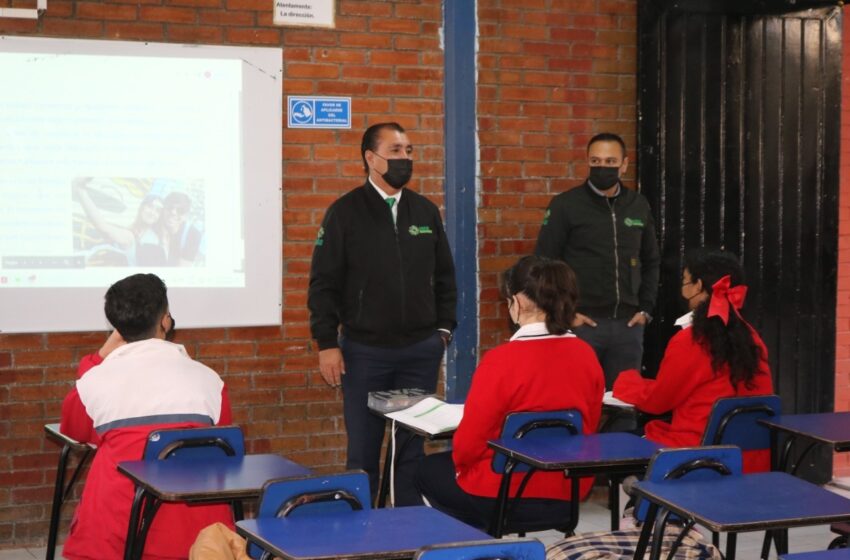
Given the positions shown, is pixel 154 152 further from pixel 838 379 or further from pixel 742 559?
pixel 838 379

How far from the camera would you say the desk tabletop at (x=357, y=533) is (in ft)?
7.54

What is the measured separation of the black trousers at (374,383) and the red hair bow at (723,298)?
1.27 metres

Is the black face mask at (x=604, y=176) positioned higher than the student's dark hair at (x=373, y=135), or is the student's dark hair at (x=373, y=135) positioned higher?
the student's dark hair at (x=373, y=135)

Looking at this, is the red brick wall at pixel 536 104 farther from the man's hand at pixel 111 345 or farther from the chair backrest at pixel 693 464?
the chair backrest at pixel 693 464

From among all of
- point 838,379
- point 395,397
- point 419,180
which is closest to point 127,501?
point 395,397

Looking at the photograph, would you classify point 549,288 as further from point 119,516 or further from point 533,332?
point 119,516

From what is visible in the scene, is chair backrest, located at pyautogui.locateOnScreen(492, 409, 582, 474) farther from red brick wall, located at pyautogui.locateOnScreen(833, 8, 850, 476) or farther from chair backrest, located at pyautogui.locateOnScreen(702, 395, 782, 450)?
red brick wall, located at pyautogui.locateOnScreen(833, 8, 850, 476)

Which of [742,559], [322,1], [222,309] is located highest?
[322,1]

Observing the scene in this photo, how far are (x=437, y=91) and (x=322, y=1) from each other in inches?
26.6

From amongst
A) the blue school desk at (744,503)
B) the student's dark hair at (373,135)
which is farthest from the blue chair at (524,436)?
the student's dark hair at (373,135)

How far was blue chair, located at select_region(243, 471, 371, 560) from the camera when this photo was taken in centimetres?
259

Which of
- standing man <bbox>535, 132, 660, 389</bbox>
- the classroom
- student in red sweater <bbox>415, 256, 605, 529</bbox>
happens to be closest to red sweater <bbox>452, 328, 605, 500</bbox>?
student in red sweater <bbox>415, 256, 605, 529</bbox>

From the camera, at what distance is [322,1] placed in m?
5.25

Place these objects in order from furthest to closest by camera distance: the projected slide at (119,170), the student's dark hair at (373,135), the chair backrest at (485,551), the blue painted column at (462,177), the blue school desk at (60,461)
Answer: the blue painted column at (462,177), the projected slide at (119,170), the student's dark hair at (373,135), the blue school desk at (60,461), the chair backrest at (485,551)
